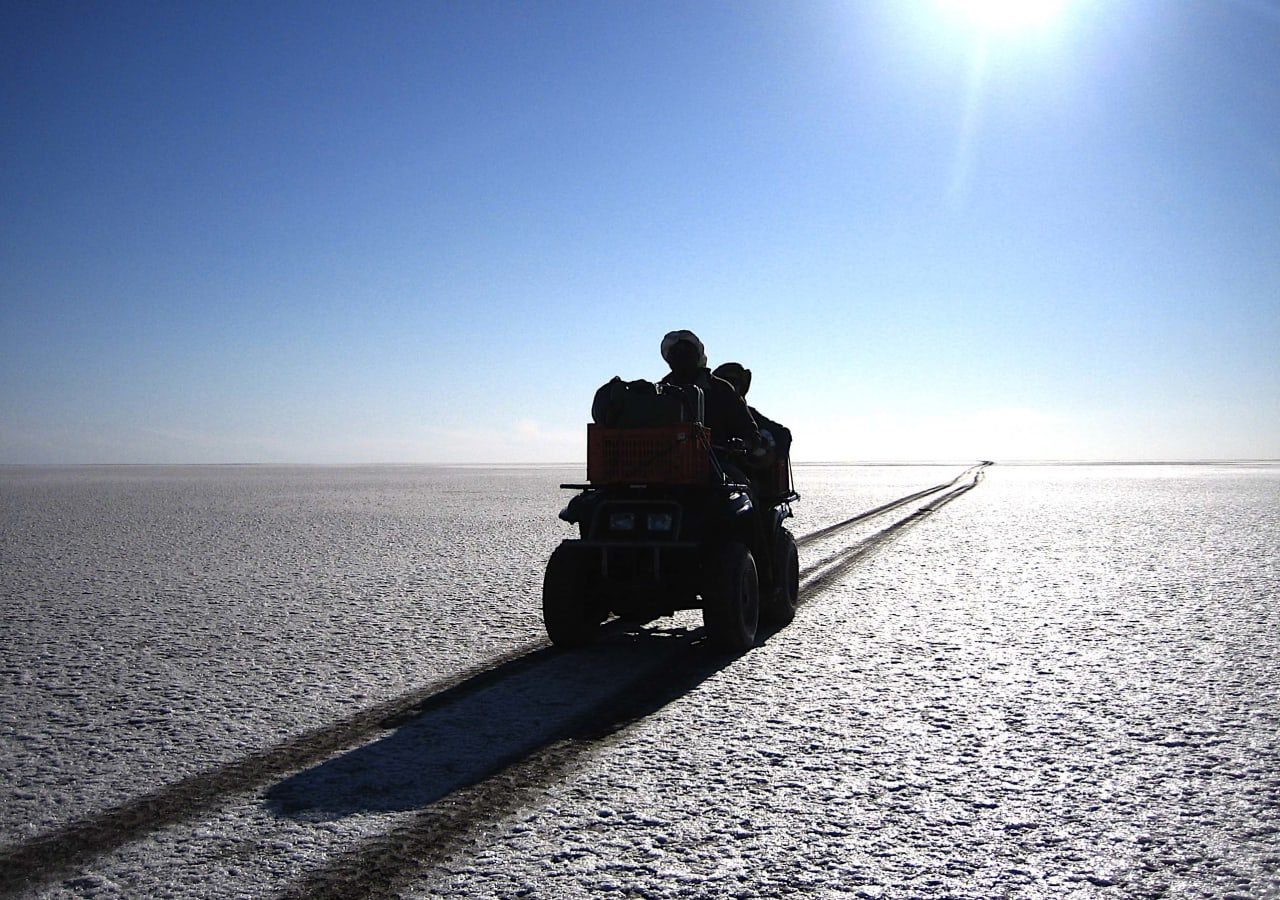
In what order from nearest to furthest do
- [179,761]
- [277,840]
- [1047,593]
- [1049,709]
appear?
[277,840] → [179,761] → [1049,709] → [1047,593]

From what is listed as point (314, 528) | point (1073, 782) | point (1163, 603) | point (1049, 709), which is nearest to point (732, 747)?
point (1073, 782)

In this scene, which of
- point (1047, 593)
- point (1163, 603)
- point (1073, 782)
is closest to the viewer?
point (1073, 782)

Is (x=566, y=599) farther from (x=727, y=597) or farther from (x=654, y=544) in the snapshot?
(x=727, y=597)

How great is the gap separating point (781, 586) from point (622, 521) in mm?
1666

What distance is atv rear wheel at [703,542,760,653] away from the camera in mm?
6539

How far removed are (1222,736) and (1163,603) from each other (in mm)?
4279

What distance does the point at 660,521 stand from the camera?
6723 millimetres

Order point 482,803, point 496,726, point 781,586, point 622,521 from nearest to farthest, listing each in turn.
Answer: point 482,803
point 496,726
point 622,521
point 781,586

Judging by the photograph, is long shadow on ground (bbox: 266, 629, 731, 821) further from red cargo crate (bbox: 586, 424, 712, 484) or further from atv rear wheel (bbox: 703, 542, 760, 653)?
red cargo crate (bbox: 586, 424, 712, 484)

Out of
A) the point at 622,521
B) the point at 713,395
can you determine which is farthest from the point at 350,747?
the point at 713,395

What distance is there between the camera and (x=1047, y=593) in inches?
365

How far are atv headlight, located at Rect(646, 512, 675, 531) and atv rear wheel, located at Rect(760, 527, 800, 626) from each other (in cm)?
136

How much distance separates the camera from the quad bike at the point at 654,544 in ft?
21.7

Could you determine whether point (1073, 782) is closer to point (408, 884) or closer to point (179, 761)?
point (408, 884)
